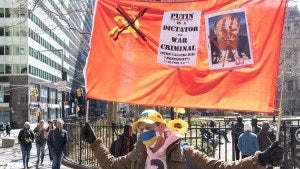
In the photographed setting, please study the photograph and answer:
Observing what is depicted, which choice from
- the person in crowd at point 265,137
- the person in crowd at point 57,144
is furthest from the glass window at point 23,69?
the person in crowd at point 265,137

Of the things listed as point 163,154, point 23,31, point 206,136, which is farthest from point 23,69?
point 163,154

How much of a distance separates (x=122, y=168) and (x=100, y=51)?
1.88 m

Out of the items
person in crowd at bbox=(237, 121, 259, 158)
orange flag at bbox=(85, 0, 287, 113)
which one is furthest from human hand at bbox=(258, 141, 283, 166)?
person in crowd at bbox=(237, 121, 259, 158)

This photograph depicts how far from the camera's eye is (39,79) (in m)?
78.8

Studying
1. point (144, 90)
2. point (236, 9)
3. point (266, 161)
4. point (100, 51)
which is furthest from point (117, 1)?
point (266, 161)

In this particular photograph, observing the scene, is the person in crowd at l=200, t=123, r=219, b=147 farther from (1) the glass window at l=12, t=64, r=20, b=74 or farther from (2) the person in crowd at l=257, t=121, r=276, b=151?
(1) the glass window at l=12, t=64, r=20, b=74

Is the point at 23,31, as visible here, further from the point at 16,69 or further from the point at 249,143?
the point at 249,143

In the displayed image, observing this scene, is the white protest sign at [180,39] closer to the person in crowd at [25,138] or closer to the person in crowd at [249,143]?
the person in crowd at [249,143]

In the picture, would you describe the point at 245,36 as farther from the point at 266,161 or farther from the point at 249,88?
the point at 266,161

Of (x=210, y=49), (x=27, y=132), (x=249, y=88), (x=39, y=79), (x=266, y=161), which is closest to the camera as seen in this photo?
(x=266, y=161)

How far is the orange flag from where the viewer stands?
5.18 meters

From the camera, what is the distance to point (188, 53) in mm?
5734

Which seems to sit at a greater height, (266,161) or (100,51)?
(100,51)

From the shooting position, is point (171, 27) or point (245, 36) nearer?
point (245, 36)
